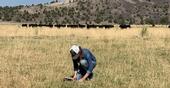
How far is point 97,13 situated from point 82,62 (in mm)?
141411

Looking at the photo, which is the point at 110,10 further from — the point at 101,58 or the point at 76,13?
the point at 101,58

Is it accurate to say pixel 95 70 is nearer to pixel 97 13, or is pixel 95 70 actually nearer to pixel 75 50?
pixel 75 50

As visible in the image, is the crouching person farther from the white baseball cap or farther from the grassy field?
the grassy field

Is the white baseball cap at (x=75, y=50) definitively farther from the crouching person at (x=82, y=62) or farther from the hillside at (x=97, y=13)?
the hillside at (x=97, y=13)

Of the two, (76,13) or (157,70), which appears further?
(76,13)

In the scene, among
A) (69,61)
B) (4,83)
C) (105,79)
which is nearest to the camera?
(4,83)

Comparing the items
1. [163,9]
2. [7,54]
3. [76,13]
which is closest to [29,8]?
[76,13]

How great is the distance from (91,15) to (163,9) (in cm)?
2098

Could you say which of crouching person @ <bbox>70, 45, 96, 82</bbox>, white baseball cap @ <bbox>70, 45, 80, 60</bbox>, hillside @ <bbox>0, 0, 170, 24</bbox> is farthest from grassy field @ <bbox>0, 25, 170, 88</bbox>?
hillside @ <bbox>0, 0, 170, 24</bbox>

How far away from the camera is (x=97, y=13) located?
15512 cm

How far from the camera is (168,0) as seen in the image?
17400 cm

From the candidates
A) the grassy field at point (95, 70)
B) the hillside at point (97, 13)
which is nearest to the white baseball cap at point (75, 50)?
the grassy field at point (95, 70)

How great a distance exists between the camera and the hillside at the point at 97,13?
465ft

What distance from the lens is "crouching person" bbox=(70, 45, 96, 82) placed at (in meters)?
13.6
